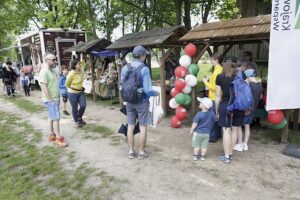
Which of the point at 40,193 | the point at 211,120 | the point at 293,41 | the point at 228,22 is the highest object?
the point at 228,22

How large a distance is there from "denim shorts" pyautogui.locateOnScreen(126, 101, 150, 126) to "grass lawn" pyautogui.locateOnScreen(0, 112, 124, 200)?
1005 mm

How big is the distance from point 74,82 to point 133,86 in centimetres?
260

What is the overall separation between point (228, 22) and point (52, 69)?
3.90 metres

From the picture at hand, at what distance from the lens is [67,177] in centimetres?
424

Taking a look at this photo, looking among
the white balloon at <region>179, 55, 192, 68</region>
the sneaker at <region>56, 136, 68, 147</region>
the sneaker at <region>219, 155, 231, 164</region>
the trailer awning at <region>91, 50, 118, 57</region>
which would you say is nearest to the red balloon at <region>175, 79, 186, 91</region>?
the white balloon at <region>179, 55, 192, 68</region>

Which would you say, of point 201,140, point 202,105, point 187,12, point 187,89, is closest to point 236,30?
point 187,89

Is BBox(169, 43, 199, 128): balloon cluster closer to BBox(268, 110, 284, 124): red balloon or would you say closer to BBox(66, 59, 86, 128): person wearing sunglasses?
BBox(268, 110, 284, 124): red balloon

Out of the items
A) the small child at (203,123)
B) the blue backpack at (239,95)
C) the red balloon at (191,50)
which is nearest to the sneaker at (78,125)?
the red balloon at (191,50)

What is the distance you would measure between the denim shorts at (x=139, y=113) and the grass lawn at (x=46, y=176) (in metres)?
1.01

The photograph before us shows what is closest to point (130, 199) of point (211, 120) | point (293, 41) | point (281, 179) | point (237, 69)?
point (211, 120)

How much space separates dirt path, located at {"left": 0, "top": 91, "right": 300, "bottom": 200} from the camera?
363cm

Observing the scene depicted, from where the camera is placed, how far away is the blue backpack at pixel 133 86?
14.2ft

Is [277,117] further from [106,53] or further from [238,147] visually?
[106,53]

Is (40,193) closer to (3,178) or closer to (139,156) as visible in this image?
(3,178)
